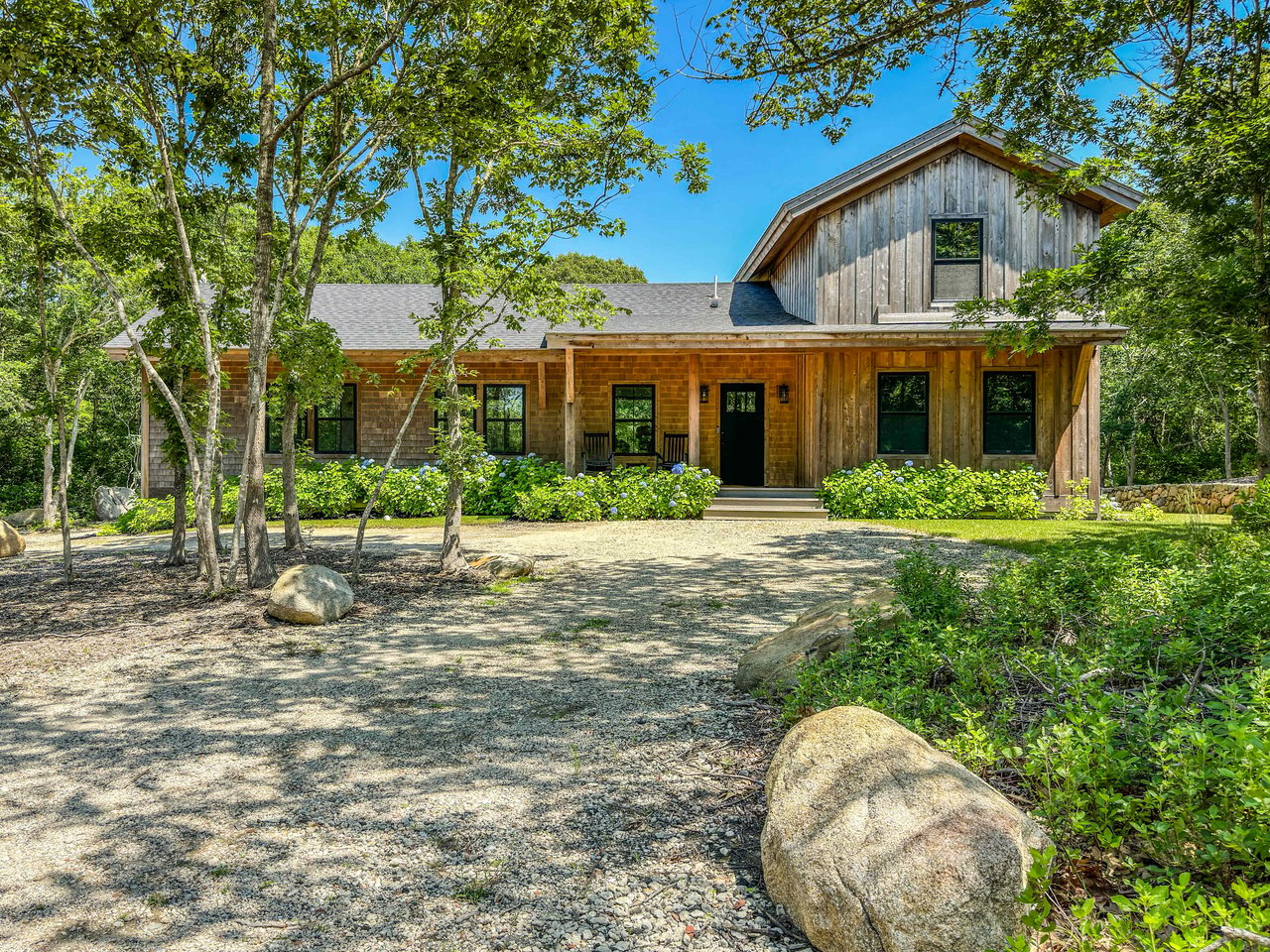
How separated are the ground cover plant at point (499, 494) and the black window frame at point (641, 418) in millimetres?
2101

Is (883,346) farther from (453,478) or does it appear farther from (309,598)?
(309,598)

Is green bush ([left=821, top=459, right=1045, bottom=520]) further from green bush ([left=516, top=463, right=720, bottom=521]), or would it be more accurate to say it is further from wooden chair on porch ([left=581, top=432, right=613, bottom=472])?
wooden chair on porch ([left=581, top=432, right=613, bottom=472])

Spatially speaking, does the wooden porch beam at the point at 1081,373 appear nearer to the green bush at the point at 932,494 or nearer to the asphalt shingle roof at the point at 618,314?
the green bush at the point at 932,494

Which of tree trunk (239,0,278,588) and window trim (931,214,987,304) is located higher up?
window trim (931,214,987,304)

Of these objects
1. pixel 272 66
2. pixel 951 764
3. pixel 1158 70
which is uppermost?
pixel 1158 70

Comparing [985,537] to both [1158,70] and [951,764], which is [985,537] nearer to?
[1158,70]

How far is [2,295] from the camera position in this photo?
20766 mm

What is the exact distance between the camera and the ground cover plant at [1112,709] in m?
1.75

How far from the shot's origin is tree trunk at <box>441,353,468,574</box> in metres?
7.34

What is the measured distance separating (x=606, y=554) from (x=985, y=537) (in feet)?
16.5

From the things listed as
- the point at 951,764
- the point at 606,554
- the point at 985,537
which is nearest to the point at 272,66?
the point at 606,554

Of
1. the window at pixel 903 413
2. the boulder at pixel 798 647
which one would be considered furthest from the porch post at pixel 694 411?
the boulder at pixel 798 647

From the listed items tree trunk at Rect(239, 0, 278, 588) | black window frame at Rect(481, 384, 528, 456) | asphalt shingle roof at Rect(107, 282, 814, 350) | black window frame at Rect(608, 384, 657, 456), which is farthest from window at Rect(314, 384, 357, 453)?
tree trunk at Rect(239, 0, 278, 588)

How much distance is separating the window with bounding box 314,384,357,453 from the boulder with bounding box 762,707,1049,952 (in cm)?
1503
